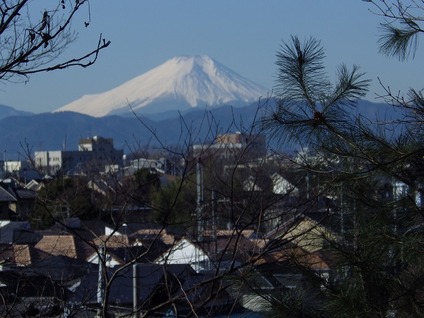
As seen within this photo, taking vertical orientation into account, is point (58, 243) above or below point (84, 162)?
below

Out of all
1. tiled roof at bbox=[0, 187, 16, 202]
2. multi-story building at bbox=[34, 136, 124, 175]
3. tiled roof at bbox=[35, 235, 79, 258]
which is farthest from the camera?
tiled roof at bbox=[0, 187, 16, 202]

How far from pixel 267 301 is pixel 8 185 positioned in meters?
39.2

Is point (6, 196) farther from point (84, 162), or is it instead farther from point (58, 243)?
point (58, 243)

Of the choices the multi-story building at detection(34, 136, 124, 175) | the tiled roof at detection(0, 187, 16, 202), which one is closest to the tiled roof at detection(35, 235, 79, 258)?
the multi-story building at detection(34, 136, 124, 175)

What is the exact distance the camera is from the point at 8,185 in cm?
4384

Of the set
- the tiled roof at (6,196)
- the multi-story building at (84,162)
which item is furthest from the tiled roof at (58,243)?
the tiled roof at (6,196)

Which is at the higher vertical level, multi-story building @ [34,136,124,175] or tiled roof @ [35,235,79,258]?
multi-story building @ [34,136,124,175]

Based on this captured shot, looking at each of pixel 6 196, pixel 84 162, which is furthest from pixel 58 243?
pixel 6 196

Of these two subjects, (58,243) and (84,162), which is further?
(84,162)

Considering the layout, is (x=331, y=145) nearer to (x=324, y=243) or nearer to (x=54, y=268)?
(x=324, y=243)

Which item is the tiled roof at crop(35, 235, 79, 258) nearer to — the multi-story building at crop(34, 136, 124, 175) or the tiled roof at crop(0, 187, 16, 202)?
the multi-story building at crop(34, 136, 124, 175)

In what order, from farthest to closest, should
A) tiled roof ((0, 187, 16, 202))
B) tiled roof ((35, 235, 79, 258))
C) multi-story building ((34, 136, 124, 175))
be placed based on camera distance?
tiled roof ((0, 187, 16, 202)) → tiled roof ((35, 235, 79, 258)) → multi-story building ((34, 136, 124, 175))

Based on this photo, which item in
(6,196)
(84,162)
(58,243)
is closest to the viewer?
(58,243)

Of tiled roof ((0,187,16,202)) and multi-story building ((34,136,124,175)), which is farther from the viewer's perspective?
tiled roof ((0,187,16,202))
